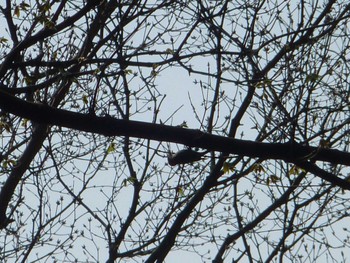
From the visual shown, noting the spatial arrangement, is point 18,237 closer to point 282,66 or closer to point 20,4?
point 20,4

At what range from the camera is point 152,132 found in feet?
12.8

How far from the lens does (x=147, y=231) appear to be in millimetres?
7754

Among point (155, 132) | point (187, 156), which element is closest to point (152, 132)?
point (155, 132)

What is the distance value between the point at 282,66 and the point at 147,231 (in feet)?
8.62

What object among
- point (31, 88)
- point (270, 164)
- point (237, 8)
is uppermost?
point (237, 8)

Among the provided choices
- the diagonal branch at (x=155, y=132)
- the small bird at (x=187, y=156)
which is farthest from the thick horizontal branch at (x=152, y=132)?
the small bird at (x=187, y=156)

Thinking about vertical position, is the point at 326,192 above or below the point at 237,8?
below

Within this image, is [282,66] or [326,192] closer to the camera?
[282,66]

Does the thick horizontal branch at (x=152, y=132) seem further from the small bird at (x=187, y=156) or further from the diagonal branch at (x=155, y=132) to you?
the small bird at (x=187, y=156)

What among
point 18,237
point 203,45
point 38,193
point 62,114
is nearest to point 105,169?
point 38,193

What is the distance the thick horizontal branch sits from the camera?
385 centimetres

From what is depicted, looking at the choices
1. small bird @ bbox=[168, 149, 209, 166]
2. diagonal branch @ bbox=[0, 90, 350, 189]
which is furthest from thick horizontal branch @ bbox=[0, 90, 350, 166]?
small bird @ bbox=[168, 149, 209, 166]

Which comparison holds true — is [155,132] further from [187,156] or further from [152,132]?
[187,156]

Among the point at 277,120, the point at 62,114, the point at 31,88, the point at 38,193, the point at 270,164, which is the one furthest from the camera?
the point at 38,193
